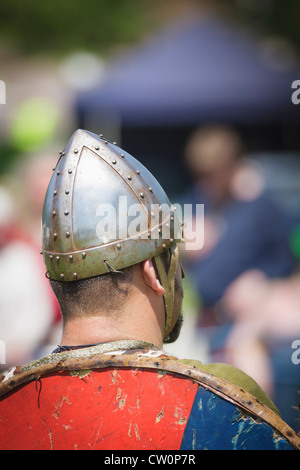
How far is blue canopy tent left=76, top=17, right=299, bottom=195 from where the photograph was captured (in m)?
8.12

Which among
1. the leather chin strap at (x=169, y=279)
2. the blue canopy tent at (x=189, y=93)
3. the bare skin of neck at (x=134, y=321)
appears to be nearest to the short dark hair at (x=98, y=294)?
the bare skin of neck at (x=134, y=321)

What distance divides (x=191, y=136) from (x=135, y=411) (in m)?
6.57

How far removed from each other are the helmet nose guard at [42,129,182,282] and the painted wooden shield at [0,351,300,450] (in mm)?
320

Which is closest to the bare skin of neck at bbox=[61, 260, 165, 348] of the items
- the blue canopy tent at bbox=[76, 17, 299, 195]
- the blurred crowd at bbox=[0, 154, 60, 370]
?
the blurred crowd at bbox=[0, 154, 60, 370]

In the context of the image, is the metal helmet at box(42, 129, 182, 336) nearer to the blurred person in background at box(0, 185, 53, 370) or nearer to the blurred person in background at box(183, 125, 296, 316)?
the blurred person in background at box(0, 185, 53, 370)

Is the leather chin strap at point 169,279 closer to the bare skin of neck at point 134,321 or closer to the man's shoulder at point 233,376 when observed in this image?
the bare skin of neck at point 134,321

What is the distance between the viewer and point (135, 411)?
5.86 ft

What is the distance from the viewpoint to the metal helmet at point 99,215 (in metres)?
1.99

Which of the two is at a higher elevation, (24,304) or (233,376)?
(24,304)

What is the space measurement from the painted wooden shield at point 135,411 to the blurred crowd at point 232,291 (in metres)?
2.40

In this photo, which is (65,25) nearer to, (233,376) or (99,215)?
(99,215)

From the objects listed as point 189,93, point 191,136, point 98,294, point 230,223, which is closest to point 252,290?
point 230,223
